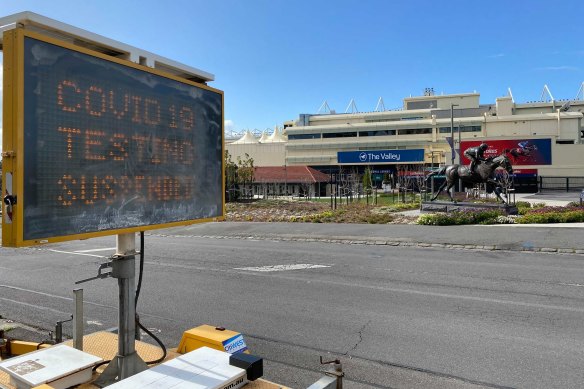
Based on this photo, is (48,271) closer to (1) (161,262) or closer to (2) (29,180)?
(1) (161,262)

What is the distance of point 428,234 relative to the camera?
18.1 metres

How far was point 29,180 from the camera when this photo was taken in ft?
8.53

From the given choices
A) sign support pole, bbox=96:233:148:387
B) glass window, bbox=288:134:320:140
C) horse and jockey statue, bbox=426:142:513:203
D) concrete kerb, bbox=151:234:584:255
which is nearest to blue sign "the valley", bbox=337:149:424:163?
glass window, bbox=288:134:320:140

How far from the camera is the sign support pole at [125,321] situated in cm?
319

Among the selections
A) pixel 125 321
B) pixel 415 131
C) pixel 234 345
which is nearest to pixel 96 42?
pixel 125 321

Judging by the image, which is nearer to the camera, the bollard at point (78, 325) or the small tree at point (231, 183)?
the bollard at point (78, 325)

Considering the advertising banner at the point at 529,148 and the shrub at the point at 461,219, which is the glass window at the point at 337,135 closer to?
the advertising banner at the point at 529,148

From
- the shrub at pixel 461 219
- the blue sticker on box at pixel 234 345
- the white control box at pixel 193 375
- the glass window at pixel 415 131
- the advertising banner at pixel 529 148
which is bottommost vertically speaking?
the shrub at pixel 461 219

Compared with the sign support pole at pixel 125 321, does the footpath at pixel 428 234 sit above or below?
below

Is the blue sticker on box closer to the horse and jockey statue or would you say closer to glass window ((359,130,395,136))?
the horse and jockey statue

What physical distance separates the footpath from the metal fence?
143 feet

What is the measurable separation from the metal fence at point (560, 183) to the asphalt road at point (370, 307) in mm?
51383

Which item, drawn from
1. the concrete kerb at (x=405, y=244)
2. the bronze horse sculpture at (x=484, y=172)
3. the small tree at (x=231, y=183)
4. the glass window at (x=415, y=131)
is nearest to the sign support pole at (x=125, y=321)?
the concrete kerb at (x=405, y=244)

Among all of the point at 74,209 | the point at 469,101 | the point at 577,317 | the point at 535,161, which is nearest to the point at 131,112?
the point at 74,209
